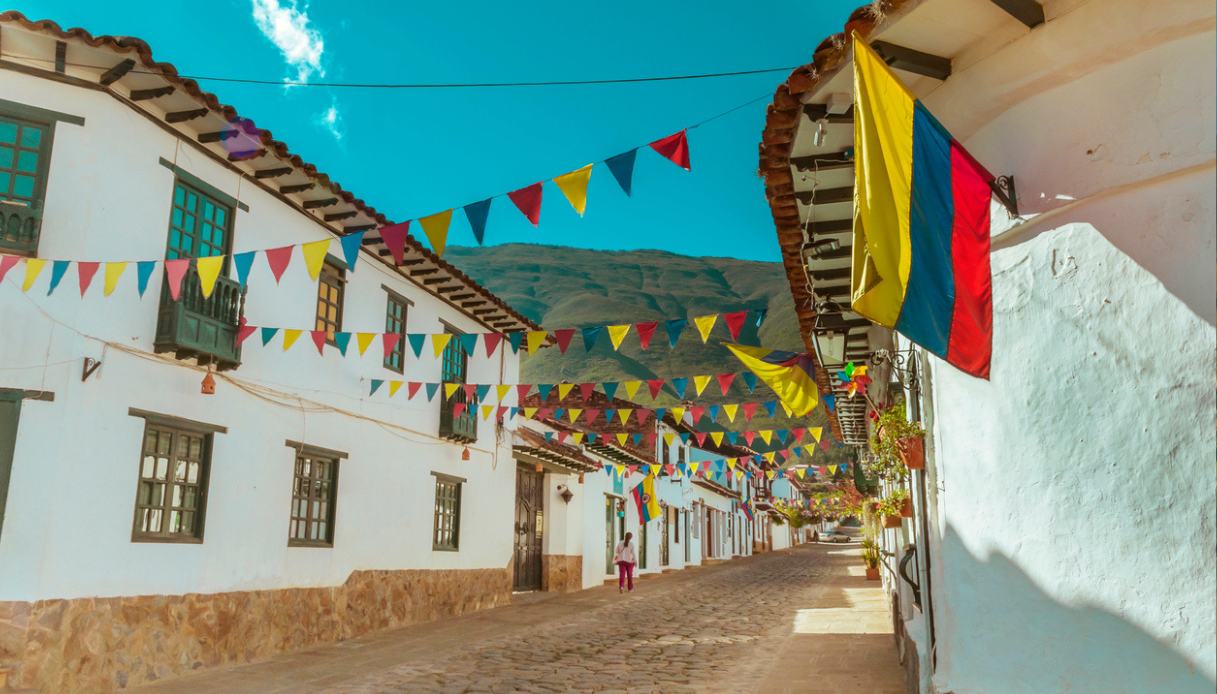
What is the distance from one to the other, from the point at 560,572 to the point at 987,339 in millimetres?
18362

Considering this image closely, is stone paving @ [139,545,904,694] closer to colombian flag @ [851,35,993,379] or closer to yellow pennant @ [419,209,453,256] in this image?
yellow pennant @ [419,209,453,256]

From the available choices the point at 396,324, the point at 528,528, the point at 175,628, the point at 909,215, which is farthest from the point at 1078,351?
the point at 528,528

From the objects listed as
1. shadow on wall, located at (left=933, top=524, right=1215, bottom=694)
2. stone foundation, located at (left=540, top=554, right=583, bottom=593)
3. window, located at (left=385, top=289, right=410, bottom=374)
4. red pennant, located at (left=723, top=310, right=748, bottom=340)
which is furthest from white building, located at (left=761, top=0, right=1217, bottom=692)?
stone foundation, located at (left=540, top=554, right=583, bottom=593)

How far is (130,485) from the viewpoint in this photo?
8.91m

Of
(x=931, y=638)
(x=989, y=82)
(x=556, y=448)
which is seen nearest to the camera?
(x=989, y=82)

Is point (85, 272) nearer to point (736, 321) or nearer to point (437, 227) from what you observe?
point (437, 227)

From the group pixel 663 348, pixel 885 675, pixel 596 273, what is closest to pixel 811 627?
pixel 885 675

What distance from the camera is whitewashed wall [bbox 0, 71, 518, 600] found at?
26.6ft

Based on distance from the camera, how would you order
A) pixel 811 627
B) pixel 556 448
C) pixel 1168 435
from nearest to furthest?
pixel 1168 435 < pixel 811 627 < pixel 556 448

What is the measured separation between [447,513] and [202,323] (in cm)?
765

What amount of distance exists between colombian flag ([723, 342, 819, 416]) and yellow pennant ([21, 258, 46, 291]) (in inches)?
284

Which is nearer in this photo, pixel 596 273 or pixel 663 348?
pixel 663 348

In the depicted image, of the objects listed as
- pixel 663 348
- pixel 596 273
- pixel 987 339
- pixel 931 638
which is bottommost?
pixel 931 638

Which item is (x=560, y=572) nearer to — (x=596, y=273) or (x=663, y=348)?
(x=663, y=348)
